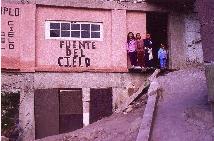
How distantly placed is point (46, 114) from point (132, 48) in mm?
4024

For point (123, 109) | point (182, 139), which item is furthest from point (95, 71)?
point (182, 139)

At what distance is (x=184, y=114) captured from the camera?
8195 millimetres

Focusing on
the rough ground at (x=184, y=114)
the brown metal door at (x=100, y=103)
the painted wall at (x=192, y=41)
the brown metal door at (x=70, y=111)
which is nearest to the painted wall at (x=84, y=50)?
Answer: the brown metal door at (x=100, y=103)

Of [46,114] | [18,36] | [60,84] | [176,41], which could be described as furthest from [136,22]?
[46,114]

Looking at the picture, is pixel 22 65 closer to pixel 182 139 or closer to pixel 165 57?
pixel 165 57

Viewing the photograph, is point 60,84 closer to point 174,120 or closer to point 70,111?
point 70,111

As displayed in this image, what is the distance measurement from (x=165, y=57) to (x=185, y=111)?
6379 mm

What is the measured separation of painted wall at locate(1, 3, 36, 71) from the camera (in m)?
12.8

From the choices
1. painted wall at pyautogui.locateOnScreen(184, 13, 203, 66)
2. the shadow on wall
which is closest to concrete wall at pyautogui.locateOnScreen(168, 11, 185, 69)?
painted wall at pyautogui.locateOnScreen(184, 13, 203, 66)

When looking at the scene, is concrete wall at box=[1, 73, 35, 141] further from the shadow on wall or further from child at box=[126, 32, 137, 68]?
child at box=[126, 32, 137, 68]

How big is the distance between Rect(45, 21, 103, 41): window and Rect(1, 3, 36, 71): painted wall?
27.4 inches

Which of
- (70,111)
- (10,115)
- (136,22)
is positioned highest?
(136,22)

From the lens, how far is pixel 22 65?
1282 cm

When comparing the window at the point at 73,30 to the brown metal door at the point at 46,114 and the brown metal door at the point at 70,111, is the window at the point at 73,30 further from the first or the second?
the brown metal door at the point at 46,114
